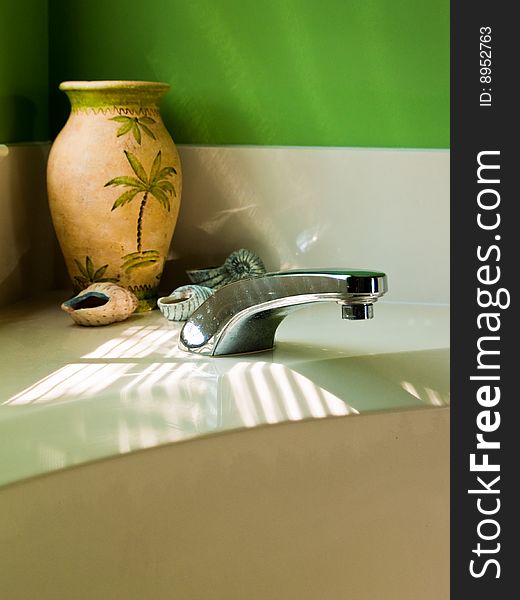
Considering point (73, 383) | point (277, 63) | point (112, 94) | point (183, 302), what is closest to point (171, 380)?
point (73, 383)

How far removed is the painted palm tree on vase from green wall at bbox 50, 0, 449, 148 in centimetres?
12

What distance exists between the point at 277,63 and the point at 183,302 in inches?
12.6

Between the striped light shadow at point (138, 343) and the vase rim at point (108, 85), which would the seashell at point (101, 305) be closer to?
the striped light shadow at point (138, 343)

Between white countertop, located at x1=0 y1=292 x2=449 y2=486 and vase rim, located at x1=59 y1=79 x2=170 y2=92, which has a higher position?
vase rim, located at x1=59 y1=79 x2=170 y2=92

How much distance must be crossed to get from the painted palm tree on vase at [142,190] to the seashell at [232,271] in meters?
0.06

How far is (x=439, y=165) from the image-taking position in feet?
3.71

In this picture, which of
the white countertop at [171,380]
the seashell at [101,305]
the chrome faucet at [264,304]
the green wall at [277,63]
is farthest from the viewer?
the green wall at [277,63]

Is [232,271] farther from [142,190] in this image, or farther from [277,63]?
[277,63]

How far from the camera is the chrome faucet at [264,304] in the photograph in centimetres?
83

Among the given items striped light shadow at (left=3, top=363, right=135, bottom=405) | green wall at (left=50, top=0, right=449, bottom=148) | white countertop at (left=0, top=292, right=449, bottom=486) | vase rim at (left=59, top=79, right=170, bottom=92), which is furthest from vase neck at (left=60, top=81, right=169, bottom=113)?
striped light shadow at (left=3, top=363, right=135, bottom=405)

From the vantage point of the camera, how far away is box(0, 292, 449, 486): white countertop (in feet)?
2.26

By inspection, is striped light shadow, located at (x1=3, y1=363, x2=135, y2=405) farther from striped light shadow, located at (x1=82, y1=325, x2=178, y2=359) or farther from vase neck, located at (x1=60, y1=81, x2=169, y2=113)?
vase neck, located at (x1=60, y1=81, x2=169, y2=113)

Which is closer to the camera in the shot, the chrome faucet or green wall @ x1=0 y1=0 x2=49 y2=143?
the chrome faucet

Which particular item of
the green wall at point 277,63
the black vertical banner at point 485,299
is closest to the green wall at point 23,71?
the green wall at point 277,63
